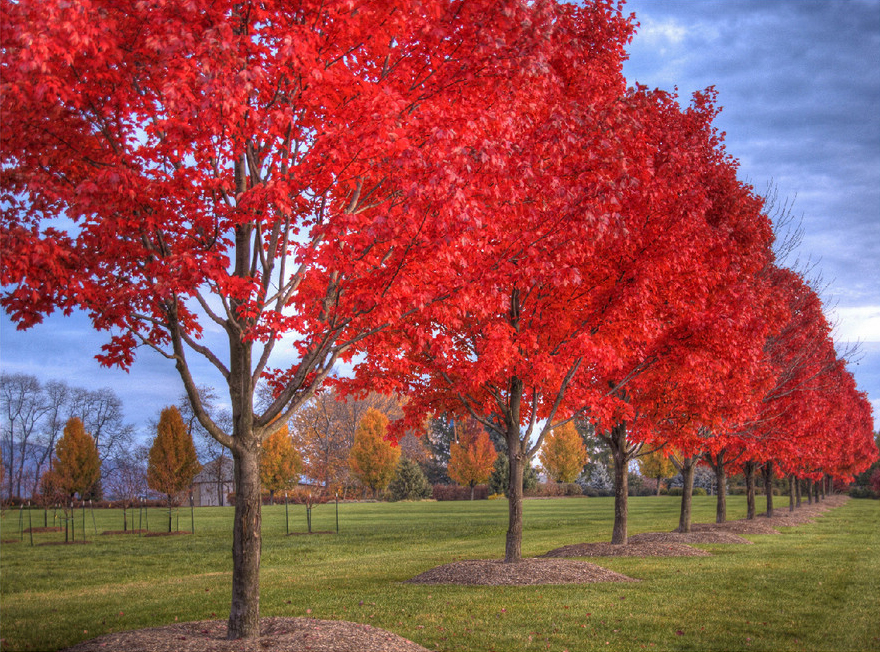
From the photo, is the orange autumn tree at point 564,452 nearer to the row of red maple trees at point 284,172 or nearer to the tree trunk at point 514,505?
the tree trunk at point 514,505

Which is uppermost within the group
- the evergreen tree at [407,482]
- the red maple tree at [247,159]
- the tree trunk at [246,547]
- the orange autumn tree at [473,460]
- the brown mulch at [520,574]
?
the red maple tree at [247,159]

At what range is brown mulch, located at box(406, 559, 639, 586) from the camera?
11.2m

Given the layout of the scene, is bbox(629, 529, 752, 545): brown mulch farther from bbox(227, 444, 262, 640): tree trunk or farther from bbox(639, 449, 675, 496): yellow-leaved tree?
bbox(639, 449, 675, 496): yellow-leaved tree

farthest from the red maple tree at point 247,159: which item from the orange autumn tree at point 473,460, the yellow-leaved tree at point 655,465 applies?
the yellow-leaved tree at point 655,465

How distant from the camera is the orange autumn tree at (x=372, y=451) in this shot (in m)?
51.5

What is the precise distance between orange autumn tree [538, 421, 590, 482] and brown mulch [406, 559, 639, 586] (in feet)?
164

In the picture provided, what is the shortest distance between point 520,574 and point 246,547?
5896 mm

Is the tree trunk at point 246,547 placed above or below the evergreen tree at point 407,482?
above

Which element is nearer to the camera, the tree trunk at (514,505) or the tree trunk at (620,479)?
the tree trunk at (514,505)

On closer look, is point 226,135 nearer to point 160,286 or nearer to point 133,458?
point 160,286

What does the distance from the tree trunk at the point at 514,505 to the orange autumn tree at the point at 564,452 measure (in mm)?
48985

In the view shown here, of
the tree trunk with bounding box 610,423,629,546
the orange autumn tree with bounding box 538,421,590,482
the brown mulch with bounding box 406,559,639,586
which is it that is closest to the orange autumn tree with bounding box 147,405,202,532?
the tree trunk with bounding box 610,423,629,546

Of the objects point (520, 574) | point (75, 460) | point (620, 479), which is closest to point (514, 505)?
point (520, 574)

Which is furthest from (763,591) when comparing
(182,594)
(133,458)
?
(133,458)
